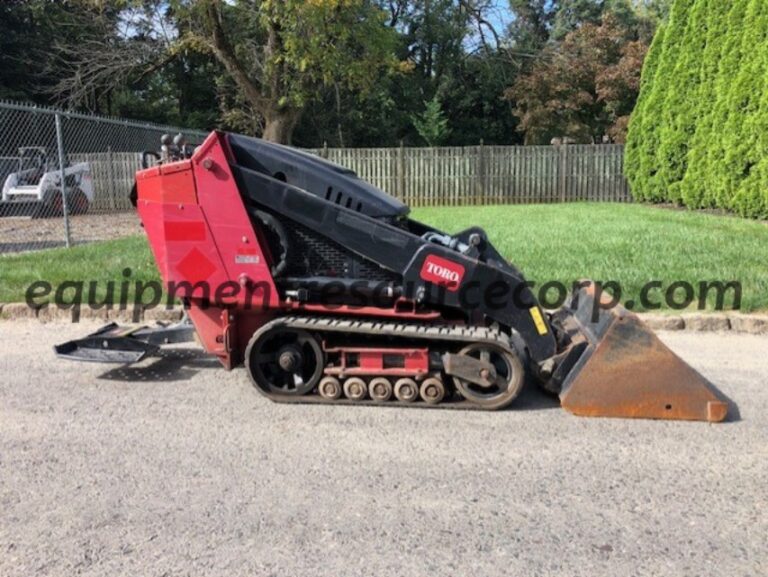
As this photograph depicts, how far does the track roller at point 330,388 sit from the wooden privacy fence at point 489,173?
63.7 ft

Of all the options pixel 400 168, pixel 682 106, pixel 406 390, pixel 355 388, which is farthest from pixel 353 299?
pixel 400 168

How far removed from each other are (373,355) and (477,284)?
811 mm

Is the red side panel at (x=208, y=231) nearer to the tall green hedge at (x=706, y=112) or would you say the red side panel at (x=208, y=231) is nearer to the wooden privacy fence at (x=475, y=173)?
the tall green hedge at (x=706, y=112)

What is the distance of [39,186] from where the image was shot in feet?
55.0

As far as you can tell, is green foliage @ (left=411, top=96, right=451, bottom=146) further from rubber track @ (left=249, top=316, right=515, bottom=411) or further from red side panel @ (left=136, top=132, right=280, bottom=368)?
rubber track @ (left=249, top=316, right=515, bottom=411)

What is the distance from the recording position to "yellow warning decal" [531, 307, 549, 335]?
430cm

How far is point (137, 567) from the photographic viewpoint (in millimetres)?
2693

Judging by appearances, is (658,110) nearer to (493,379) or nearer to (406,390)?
(493,379)

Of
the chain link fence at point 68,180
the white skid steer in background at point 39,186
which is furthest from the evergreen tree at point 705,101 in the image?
the white skid steer in background at point 39,186

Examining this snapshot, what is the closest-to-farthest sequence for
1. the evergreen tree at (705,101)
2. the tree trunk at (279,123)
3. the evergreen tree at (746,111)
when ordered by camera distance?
the evergreen tree at (746,111) < the evergreen tree at (705,101) < the tree trunk at (279,123)

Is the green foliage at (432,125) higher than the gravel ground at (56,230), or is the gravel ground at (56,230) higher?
the green foliage at (432,125)

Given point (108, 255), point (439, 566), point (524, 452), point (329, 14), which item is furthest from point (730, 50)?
point (439, 566)

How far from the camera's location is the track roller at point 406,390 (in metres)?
4.38

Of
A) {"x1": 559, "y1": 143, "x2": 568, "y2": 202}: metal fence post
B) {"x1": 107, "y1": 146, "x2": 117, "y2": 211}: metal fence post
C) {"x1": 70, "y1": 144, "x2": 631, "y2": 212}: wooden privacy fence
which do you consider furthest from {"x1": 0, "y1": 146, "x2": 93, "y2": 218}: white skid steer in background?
{"x1": 559, "y1": 143, "x2": 568, "y2": 202}: metal fence post
